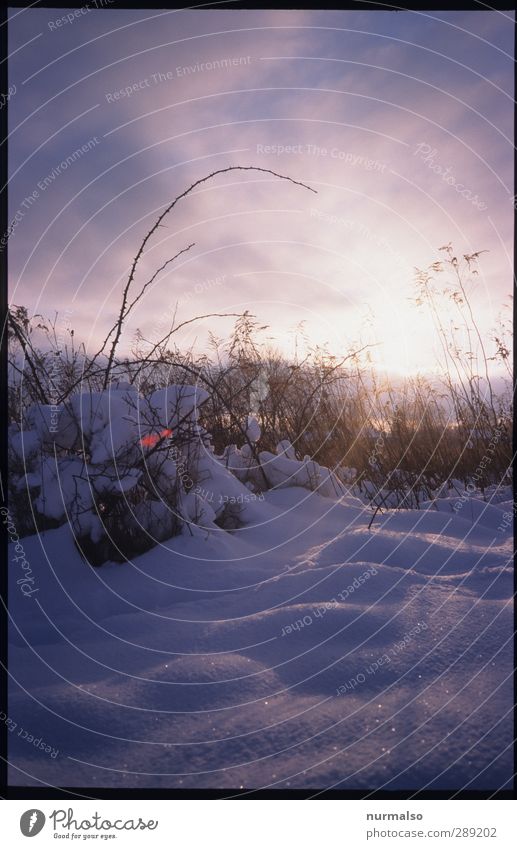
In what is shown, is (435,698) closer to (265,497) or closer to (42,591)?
(42,591)

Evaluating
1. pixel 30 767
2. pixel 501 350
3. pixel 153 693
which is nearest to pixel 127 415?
pixel 153 693

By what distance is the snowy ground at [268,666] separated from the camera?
3.56 feet

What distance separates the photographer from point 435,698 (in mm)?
1217
